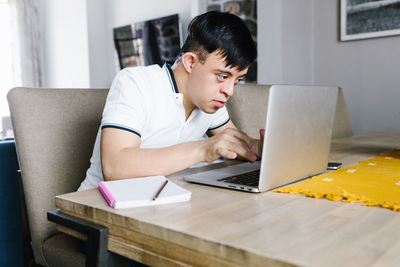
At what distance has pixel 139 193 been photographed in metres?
0.74

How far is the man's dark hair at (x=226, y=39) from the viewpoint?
107cm

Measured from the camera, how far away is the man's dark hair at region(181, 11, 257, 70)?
1072 mm

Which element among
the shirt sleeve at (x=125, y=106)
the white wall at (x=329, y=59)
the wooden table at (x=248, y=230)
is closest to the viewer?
the wooden table at (x=248, y=230)

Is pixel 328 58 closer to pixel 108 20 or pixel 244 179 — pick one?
pixel 244 179

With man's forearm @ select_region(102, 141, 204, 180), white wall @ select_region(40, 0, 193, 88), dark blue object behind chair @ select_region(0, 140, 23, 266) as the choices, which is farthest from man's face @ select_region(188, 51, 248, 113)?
white wall @ select_region(40, 0, 193, 88)

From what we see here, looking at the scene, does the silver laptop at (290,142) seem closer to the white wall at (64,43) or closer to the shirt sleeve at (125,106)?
the shirt sleeve at (125,106)

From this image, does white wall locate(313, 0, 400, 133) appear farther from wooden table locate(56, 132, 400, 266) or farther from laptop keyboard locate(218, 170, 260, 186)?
wooden table locate(56, 132, 400, 266)

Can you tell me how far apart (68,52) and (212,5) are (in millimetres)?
2403

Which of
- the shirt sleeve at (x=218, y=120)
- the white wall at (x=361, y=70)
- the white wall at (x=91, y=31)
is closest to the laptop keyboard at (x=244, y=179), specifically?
the shirt sleeve at (x=218, y=120)

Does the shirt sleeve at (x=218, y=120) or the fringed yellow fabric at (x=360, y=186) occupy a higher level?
the shirt sleeve at (x=218, y=120)

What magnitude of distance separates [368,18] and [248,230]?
255cm

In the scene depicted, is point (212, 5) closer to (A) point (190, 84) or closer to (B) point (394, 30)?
(B) point (394, 30)

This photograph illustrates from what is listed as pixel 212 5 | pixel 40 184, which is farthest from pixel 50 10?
pixel 40 184

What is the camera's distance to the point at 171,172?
3.05 ft
